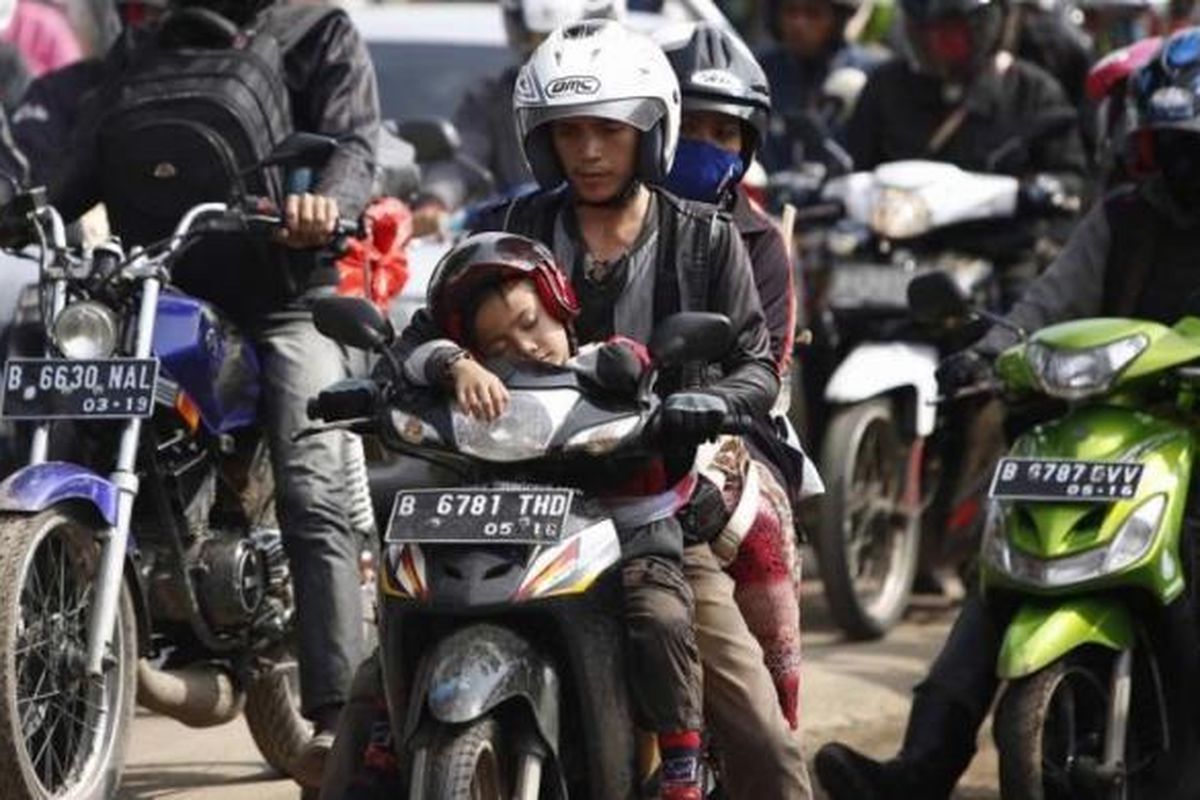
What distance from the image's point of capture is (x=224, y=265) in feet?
27.5

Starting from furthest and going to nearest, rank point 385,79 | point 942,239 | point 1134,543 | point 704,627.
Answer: point 385,79 → point 942,239 → point 1134,543 → point 704,627

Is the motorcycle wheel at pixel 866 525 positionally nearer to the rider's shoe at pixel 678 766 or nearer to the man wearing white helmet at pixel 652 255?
the man wearing white helmet at pixel 652 255

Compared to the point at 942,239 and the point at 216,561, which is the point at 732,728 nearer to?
the point at 216,561

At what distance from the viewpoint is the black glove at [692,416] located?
633cm

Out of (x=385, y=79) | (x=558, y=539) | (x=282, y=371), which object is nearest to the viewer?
(x=558, y=539)

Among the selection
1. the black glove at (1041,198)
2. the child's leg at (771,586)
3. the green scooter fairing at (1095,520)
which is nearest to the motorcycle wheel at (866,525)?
the black glove at (1041,198)

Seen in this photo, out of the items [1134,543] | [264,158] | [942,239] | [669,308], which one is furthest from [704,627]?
[942,239]

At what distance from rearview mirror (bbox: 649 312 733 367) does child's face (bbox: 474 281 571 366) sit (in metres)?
0.23

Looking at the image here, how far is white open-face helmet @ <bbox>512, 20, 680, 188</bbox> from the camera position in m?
6.78

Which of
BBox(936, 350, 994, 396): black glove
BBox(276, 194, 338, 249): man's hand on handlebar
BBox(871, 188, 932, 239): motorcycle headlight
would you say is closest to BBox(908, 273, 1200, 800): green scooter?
BBox(936, 350, 994, 396): black glove

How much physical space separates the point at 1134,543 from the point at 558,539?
5.93 ft

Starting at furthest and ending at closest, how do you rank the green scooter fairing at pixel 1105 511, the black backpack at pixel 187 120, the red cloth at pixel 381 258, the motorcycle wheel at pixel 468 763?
the red cloth at pixel 381 258
the black backpack at pixel 187 120
the green scooter fairing at pixel 1105 511
the motorcycle wheel at pixel 468 763

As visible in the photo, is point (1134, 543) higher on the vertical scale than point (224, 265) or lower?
lower

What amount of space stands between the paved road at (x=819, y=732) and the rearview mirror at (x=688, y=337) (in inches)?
96.7
